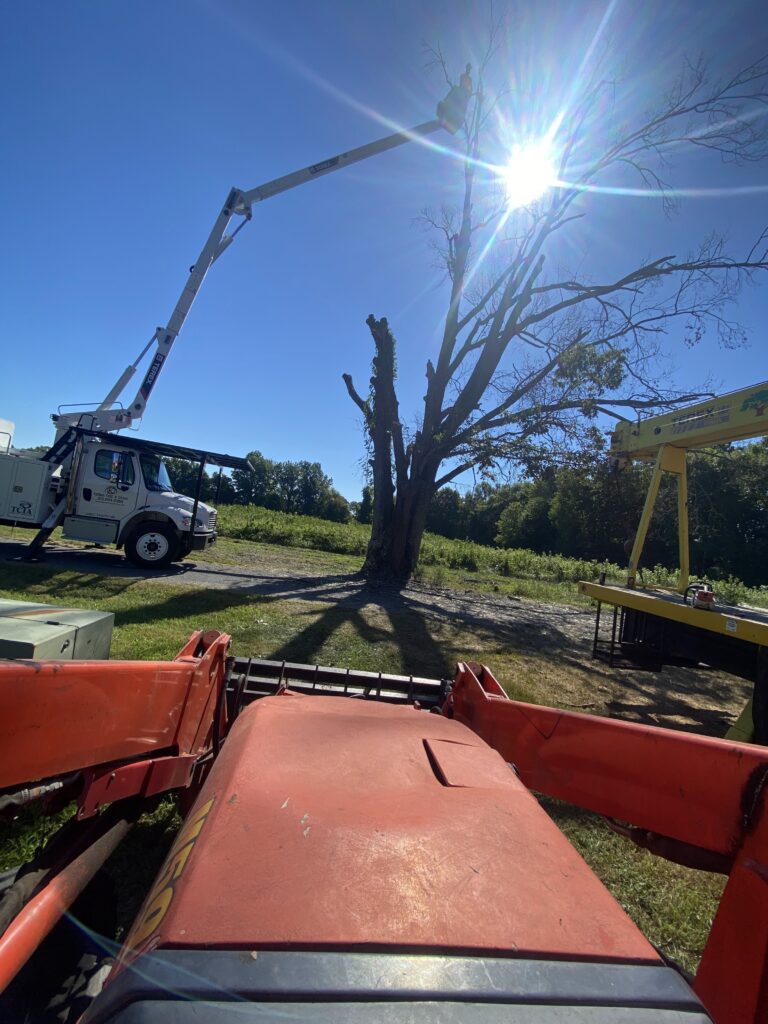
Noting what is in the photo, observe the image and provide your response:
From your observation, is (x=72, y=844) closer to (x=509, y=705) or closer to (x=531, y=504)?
(x=509, y=705)

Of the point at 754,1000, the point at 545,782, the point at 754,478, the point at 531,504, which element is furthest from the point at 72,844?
the point at 531,504

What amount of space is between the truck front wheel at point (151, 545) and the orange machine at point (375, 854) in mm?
9477

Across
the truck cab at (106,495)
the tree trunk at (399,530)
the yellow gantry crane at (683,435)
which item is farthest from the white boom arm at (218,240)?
the yellow gantry crane at (683,435)

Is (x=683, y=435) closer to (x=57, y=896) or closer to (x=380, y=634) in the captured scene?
(x=380, y=634)

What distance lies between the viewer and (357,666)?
627 cm

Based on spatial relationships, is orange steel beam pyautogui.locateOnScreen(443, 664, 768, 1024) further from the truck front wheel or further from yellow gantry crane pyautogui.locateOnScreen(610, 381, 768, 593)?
the truck front wheel

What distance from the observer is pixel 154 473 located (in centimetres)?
1113

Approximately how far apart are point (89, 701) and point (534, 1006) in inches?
49.6

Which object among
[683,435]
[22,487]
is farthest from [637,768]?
[22,487]

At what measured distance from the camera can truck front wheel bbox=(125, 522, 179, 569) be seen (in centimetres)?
1071

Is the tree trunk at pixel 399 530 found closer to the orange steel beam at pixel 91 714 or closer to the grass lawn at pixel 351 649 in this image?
the grass lawn at pixel 351 649

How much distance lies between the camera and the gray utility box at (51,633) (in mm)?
1919

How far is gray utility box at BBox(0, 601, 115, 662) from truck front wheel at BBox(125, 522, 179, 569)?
854cm

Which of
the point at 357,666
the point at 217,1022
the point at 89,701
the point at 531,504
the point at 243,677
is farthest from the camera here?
the point at 531,504
